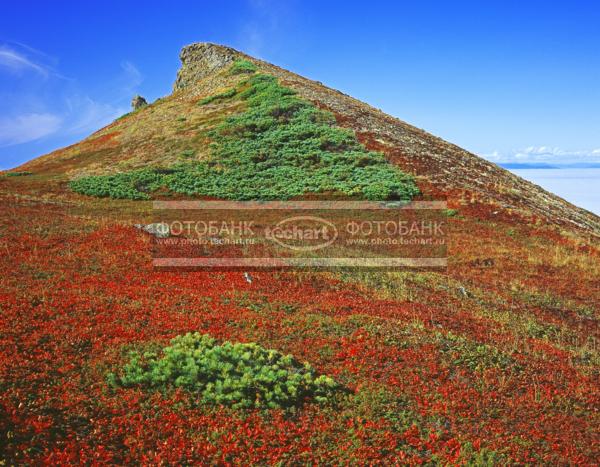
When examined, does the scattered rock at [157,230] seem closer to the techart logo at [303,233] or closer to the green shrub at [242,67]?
the techart logo at [303,233]

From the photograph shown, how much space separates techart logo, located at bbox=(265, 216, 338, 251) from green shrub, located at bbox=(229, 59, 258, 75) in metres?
42.1

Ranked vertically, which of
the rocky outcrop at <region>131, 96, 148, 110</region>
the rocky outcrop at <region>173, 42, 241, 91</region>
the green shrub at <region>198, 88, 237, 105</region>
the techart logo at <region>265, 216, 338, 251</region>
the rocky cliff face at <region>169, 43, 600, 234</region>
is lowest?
the techart logo at <region>265, 216, 338, 251</region>

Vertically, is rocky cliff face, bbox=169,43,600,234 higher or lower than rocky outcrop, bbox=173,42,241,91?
lower

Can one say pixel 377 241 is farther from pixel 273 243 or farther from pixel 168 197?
pixel 168 197

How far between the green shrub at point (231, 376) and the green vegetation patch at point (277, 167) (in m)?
28.8

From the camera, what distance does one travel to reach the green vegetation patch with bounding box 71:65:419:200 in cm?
3962

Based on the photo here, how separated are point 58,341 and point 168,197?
30557 millimetres

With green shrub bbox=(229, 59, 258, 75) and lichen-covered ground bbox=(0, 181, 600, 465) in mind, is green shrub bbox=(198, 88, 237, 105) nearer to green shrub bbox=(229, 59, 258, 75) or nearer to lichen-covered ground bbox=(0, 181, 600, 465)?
green shrub bbox=(229, 59, 258, 75)

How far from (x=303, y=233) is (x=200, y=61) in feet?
205

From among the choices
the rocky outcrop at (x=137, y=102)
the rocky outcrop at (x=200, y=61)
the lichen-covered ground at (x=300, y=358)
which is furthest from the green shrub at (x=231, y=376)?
the rocky outcrop at (x=137, y=102)

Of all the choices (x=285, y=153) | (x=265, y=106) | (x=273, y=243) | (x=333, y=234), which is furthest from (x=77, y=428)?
(x=265, y=106)

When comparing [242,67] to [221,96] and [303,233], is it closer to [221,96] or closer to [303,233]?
[221,96]

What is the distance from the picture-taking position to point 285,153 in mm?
46500

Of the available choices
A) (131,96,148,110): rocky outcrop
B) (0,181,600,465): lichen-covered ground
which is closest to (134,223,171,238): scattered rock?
(0,181,600,465): lichen-covered ground
